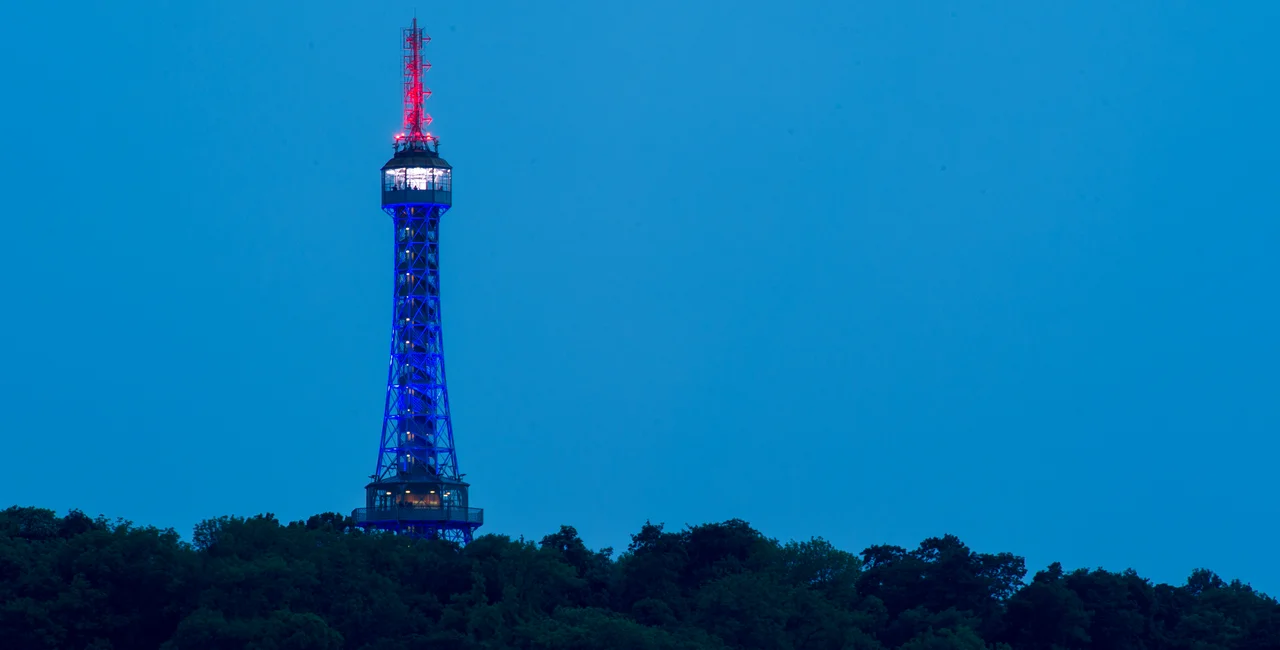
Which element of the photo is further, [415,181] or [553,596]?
[415,181]

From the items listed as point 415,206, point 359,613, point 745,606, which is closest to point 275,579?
point 359,613

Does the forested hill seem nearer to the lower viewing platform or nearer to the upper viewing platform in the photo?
the lower viewing platform

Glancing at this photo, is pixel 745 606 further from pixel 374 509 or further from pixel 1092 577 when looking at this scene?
pixel 374 509

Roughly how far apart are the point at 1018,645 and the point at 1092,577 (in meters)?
4.95

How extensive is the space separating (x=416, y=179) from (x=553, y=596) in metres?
49.6

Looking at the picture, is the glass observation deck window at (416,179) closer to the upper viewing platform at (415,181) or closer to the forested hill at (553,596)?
the upper viewing platform at (415,181)

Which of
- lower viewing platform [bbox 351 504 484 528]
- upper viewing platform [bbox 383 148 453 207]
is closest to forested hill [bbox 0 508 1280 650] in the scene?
lower viewing platform [bbox 351 504 484 528]

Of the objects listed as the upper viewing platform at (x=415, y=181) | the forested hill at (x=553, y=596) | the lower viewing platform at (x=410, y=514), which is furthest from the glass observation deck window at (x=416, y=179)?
the forested hill at (x=553, y=596)

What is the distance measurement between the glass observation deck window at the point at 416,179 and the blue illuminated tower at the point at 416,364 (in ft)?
0.19

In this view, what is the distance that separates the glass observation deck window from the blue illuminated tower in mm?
57

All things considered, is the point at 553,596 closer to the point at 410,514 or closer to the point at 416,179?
the point at 410,514

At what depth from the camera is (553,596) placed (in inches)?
3231

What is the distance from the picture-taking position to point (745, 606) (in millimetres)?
79000

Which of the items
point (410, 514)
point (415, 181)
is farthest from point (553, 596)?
point (415, 181)
